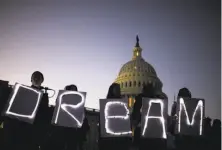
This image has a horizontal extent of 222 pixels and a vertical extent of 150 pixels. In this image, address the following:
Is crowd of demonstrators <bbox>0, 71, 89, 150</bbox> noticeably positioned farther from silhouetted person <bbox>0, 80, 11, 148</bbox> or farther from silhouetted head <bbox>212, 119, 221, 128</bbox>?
silhouetted head <bbox>212, 119, 221, 128</bbox>

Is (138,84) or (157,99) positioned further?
(138,84)

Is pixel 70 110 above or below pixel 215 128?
above

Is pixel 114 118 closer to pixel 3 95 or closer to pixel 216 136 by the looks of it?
pixel 3 95

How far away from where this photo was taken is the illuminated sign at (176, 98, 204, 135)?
A: 20.1 feet

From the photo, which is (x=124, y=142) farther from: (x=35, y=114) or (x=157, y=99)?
(x=35, y=114)

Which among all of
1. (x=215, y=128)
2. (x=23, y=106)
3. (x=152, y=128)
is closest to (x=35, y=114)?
(x=23, y=106)

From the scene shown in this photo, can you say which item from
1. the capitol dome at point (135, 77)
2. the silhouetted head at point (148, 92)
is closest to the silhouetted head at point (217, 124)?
the silhouetted head at point (148, 92)

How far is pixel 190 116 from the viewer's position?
6191 millimetres

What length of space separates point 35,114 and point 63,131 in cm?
74

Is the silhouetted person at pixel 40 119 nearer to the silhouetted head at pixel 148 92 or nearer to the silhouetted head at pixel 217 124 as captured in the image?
the silhouetted head at pixel 148 92

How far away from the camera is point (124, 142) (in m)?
5.80

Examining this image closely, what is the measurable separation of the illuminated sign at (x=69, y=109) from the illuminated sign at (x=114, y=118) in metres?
0.41

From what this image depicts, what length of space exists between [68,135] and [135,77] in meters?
69.0

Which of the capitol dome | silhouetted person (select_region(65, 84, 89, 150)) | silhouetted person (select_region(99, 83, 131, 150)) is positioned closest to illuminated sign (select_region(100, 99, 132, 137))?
silhouetted person (select_region(99, 83, 131, 150))
